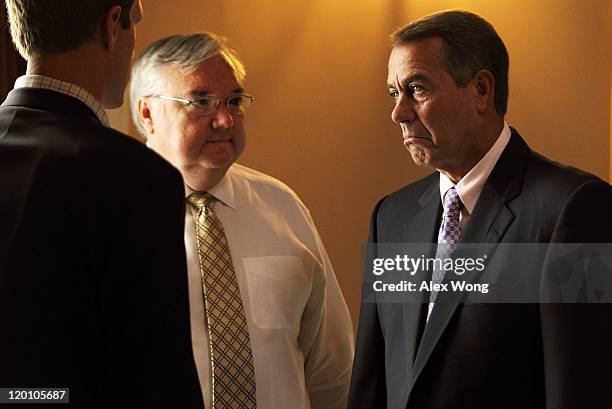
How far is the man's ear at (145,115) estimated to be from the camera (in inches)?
99.6

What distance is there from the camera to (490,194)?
209 centimetres

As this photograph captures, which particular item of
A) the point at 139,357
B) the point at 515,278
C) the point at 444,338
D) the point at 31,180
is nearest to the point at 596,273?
the point at 515,278

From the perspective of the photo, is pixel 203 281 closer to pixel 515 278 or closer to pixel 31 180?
pixel 515 278

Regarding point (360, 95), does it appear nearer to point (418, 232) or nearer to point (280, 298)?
point (280, 298)

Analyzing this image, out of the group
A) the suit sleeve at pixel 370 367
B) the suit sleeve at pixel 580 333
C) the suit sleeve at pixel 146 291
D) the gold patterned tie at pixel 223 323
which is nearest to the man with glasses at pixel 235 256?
the gold patterned tie at pixel 223 323

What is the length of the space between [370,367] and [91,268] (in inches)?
40.4

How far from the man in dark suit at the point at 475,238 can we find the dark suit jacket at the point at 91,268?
0.78 meters

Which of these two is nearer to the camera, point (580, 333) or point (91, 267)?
point (91, 267)

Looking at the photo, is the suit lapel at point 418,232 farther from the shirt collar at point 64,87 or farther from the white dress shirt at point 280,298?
the shirt collar at point 64,87

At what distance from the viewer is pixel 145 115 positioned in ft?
8.37

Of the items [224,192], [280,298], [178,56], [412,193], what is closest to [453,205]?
[412,193]

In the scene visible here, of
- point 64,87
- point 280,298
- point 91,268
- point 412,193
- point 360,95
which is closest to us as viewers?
point 91,268

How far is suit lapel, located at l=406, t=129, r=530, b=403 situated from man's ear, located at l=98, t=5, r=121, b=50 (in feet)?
2.95

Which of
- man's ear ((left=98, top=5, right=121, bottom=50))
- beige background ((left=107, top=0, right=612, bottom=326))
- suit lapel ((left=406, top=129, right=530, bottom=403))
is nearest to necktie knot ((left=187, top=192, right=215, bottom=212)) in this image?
suit lapel ((left=406, top=129, right=530, bottom=403))
